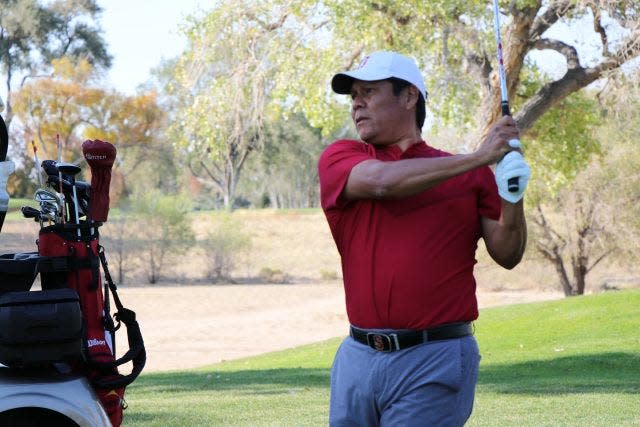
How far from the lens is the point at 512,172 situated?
357 centimetres

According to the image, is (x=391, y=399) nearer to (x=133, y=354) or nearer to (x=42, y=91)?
(x=133, y=354)

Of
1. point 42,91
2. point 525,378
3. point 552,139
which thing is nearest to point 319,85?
point 552,139

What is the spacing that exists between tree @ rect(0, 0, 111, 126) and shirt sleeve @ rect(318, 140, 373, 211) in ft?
164

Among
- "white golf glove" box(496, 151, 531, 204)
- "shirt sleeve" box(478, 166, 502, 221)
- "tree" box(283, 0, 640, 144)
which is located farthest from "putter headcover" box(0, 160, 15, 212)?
"tree" box(283, 0, 640, 144)

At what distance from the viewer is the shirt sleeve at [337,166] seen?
389 centimetres

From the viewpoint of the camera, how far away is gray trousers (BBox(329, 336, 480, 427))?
3.77 metres

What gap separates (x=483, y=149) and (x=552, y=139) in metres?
16.5

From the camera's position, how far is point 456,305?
12.6 ft

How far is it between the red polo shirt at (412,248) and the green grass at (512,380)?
5.25m

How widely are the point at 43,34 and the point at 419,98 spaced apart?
52690mm

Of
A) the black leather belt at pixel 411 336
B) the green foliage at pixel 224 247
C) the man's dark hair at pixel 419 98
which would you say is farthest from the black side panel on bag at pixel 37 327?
the green foliage at pixel 224 247

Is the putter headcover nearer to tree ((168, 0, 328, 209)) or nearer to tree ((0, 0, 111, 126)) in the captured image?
tree ((168, 0, 328, 209))

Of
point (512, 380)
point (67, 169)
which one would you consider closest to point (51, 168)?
point (67, 169)

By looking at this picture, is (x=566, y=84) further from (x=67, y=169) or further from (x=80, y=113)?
(x=80, y=113)
